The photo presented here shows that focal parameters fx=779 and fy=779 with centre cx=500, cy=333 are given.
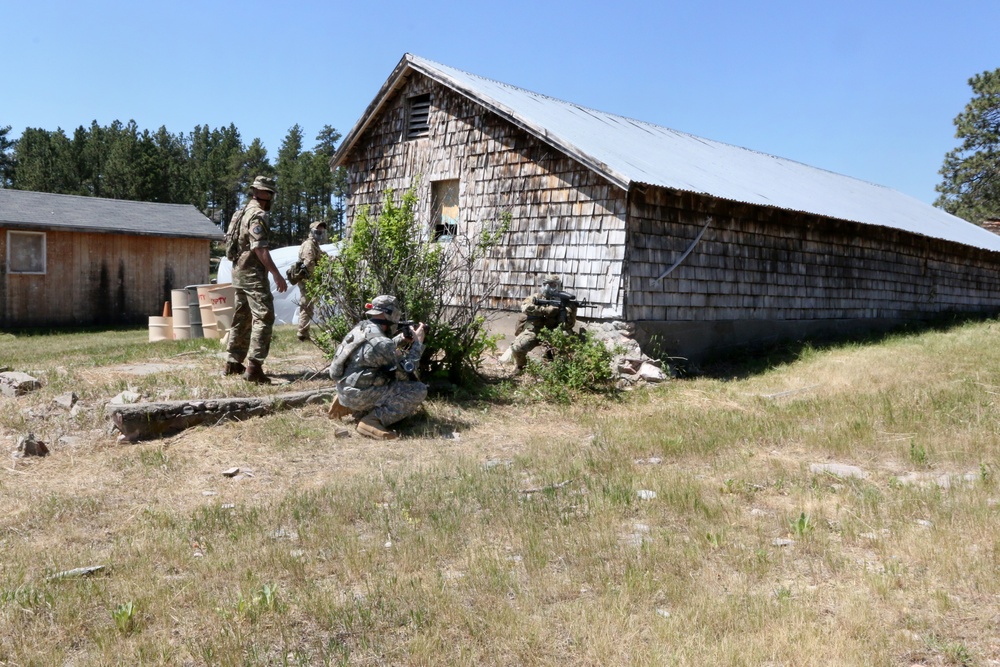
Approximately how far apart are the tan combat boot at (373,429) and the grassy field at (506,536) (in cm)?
16

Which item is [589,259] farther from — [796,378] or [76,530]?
[76,530]

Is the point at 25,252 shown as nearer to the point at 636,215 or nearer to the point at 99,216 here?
the point at 99,216

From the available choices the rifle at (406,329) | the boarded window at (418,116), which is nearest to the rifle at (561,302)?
the rifle at (406,329)

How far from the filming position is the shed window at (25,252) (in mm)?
17859

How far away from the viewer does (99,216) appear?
19.4 meters

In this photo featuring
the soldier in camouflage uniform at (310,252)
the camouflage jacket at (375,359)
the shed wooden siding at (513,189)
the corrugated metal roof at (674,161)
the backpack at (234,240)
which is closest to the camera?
the camouflage jacket at (375,359)

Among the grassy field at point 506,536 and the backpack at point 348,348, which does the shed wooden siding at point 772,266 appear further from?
the backpack at point 348,348

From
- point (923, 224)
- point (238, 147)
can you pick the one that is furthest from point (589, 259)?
point (238, 147)

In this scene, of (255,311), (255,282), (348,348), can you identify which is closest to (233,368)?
(255,311)

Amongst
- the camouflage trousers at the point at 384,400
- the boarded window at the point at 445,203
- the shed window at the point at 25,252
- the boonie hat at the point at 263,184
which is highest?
the boarded window at the point at 445,203

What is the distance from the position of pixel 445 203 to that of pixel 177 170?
1586 inches

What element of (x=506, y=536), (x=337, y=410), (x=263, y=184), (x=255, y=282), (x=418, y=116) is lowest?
(x=506, y=536)

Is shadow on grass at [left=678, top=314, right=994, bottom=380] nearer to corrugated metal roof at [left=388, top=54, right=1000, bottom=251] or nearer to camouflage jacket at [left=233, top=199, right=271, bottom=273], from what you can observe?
corrugated metal roof at [left=388, top=54, right=1000, bottom=251]

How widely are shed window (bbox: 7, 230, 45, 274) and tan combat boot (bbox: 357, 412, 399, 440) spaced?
14501 mm
